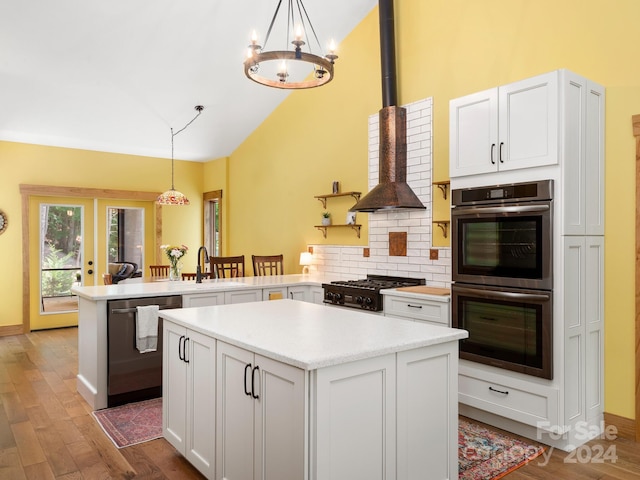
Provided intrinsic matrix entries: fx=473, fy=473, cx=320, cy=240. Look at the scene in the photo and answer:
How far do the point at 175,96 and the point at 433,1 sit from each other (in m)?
3.42

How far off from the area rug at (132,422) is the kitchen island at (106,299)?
20cm

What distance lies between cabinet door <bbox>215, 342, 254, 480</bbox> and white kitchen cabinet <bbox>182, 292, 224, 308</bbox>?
77.3 inches

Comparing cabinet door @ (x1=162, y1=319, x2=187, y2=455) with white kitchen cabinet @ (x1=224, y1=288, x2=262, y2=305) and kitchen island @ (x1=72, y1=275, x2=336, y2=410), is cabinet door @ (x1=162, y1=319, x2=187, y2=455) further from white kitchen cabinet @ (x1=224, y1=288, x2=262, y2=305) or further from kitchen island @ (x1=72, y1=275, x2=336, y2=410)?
white kitchen cabinet @ (x1=224, y1=288, x2=262, y2=305)

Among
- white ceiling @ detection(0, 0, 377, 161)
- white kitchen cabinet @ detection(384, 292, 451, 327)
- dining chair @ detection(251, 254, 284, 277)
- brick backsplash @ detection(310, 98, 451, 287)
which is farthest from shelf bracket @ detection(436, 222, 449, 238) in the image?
dining chair @ detection(251, 254, 284, 277)

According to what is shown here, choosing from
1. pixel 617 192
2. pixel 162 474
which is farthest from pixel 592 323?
pixel 162 474

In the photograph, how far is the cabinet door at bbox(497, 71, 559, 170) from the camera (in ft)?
10.0

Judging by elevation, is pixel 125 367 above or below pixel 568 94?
below

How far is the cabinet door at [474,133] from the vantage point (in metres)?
3.42

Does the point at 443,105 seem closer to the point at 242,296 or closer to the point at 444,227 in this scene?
the point at 444,227

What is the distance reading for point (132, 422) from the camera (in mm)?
3586

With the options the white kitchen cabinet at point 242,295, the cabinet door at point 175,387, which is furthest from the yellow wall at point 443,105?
the cabinet door at point 175,387

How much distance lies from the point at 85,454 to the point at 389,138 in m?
3.70

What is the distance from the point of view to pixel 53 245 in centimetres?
715

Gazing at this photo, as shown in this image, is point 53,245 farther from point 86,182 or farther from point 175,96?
point 175,96
